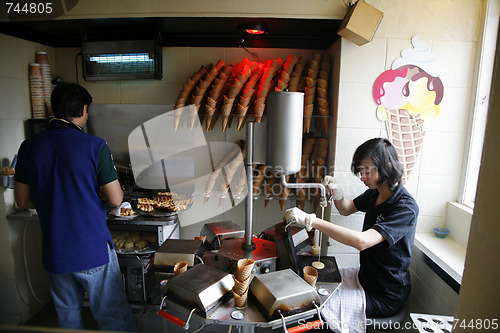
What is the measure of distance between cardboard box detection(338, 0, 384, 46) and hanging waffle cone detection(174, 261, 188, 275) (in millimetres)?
1863

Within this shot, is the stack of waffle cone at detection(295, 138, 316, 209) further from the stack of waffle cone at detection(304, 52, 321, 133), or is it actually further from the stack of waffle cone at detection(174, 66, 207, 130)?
the stack of waffle cone at detection(174, 66, 207, 130)

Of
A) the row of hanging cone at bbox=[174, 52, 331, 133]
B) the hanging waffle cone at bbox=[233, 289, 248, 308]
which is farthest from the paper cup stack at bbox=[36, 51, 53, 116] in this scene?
the hanging waffle cone at bbox=[233, 289, 248, 308]

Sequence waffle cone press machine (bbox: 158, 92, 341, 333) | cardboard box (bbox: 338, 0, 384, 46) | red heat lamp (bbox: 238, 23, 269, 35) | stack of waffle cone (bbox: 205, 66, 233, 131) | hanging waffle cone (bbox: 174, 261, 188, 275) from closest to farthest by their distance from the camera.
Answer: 1. waffle cone press machine (bbox: 158, 92, 341, 333)
2. hanging waffle cone (bbox: 174, 261, 188, 275)
3. cardboard box (bbox: 338, 0, 384, 46)
4. red heat lamp (bbox: 238, 23, 269, 35)
5. stack of waffle cone (bbox: 205, 66, 233, 131)

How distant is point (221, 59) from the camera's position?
302 cm

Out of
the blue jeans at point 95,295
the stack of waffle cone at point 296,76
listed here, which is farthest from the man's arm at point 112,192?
the stack of waffle cone at point 296,76

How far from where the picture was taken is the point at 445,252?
2.15m

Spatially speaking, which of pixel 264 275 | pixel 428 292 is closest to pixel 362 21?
pixel 264 275

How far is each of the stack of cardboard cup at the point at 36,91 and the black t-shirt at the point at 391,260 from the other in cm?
315

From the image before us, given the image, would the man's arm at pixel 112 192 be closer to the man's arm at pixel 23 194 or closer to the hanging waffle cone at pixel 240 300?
the man's arm at pixel 23 194

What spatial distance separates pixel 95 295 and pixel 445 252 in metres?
2.39

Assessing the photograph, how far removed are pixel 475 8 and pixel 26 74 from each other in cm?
383

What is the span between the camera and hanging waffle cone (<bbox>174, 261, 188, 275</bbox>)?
154cm

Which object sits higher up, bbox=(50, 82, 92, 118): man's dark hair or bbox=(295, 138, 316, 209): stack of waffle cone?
bbox=(50, 82, 92, 118): man's dark hair

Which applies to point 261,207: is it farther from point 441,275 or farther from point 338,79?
point 441,275
